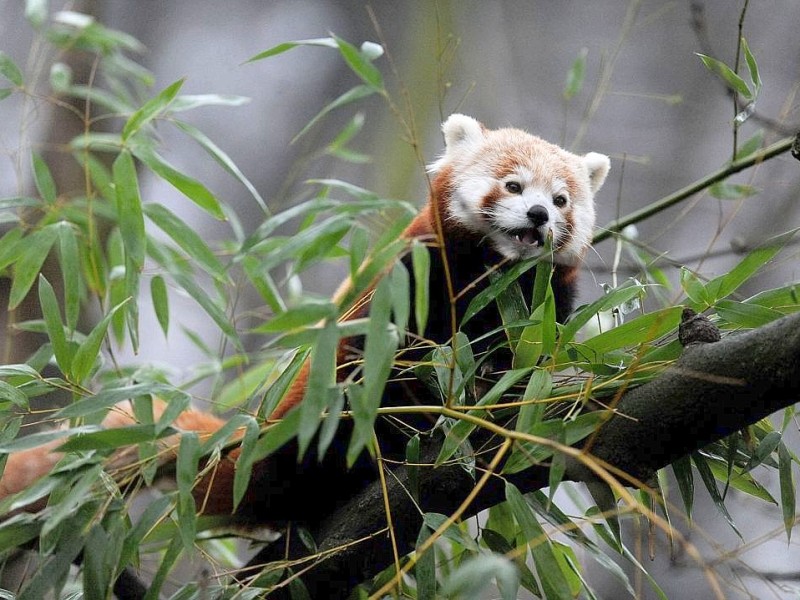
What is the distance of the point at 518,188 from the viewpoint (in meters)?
2.69

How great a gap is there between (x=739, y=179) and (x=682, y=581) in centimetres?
302

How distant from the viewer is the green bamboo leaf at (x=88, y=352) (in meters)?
1.93

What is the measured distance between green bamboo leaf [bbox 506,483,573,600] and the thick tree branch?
4.4 inches

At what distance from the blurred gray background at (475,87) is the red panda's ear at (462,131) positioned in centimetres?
289

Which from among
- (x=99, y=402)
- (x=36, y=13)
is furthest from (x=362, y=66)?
(x=36, y=13)

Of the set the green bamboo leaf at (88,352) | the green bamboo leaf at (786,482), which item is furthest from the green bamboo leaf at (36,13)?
the green bamboo leaf at (786,482)

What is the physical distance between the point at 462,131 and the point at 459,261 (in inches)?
24.1

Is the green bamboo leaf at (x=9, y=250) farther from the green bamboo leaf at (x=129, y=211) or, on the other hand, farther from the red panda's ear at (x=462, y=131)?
the red panda's ear at (x=462, y=131)

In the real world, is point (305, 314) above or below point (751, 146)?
below

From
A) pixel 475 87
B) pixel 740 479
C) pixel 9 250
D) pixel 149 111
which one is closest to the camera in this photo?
pixel 740 479

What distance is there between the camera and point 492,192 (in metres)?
2.68

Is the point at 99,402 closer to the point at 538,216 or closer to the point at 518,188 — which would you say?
the point at 538,216

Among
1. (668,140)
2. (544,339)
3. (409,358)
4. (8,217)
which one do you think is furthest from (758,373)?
(668,140)

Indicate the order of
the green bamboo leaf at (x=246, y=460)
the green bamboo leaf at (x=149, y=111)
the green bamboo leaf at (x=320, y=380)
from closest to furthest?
the green bamboo leaf at (x=320, y=380)
the green bamboo leaf at (x=246, y=460)
the green bamboo leaf at (x=149, y=111)
